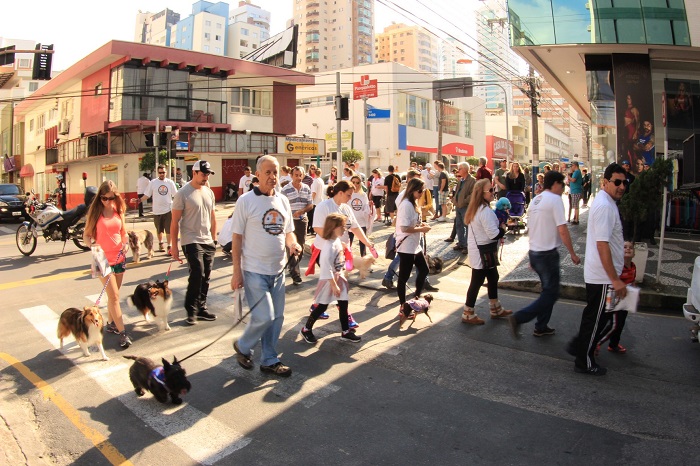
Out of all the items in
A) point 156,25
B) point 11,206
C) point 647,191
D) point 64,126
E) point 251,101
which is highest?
point 156,25

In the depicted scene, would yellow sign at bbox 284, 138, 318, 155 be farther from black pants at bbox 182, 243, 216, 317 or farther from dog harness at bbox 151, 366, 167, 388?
dog harness at bbox 151, 366, 167, 388

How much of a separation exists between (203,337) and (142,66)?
89.9ft

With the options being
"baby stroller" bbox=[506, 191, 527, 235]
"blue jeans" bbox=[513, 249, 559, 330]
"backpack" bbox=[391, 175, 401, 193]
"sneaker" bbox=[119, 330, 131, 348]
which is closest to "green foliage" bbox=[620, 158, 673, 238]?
"blue jeans" bbox=[513, 249, 559, 330]

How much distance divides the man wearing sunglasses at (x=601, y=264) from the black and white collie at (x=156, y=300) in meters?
4.50

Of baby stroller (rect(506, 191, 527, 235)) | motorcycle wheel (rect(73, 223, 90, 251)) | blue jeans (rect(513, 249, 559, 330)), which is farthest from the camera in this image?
baby stroller (rect(506, 191, 527, 235))

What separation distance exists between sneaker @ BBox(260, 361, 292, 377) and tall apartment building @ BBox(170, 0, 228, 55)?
12422 centimetres

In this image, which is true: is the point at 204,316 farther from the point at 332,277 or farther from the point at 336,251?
the point at 336,251

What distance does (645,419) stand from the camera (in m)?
4.09

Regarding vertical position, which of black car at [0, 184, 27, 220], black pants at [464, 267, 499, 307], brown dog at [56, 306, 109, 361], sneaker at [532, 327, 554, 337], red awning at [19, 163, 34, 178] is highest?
red awning at [19, 163, 34, 178]

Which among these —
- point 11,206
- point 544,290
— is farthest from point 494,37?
point 544,290

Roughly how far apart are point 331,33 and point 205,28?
2994 cm

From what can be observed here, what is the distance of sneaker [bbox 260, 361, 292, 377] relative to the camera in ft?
16.1

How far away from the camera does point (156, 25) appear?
14250cm

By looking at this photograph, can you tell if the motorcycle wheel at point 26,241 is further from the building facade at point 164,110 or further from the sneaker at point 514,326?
the building facade at point 164,110
